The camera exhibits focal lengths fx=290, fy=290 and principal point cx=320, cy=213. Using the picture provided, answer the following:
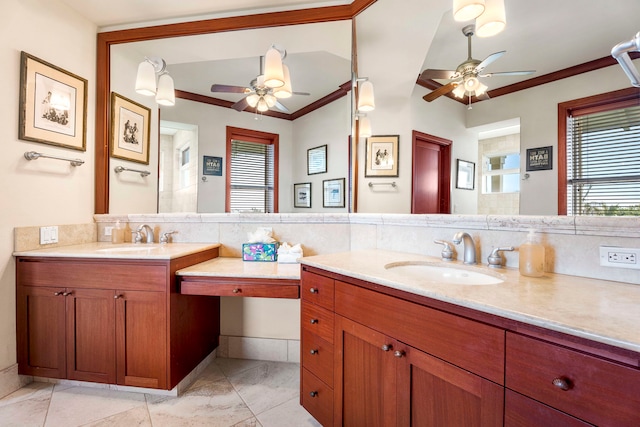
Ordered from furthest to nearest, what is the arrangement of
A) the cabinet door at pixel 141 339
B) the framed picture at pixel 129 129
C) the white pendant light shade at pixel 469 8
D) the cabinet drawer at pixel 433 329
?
the framed picture at pixel 129 129 < the cabinet door at pixel 141 339 < the white pendant light shade at pixel 469 8 < the cabinet drawer at pixel 433 329

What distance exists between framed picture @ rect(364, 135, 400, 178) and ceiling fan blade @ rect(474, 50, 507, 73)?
0.54 m

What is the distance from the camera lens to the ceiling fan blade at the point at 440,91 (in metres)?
1.50

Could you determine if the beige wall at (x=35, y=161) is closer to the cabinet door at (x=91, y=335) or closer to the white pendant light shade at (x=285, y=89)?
the cabinet door at (x=91, y=335)

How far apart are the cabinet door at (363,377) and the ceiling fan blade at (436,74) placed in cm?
131

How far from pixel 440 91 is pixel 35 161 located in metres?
2.53

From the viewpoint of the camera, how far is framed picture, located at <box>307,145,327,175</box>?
2.16 metres

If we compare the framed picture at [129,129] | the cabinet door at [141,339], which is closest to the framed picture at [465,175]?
the cabinet door at [141,339]

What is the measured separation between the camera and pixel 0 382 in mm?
1693

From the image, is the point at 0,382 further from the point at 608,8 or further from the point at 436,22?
the point at 608,8

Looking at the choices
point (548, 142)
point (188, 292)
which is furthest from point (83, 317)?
point (548, 142)

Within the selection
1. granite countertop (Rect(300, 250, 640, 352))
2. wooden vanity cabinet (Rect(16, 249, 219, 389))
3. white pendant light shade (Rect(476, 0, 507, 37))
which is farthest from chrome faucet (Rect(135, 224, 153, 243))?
white pendant light shade (Rect(476, 0, 507, 37))

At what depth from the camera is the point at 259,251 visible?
6.55 ft

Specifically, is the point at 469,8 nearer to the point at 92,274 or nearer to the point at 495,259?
the point at 495,259

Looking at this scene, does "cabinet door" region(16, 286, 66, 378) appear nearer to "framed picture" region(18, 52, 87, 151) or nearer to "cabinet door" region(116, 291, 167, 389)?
"cabinet door" region(116, 291, 167, 389)
